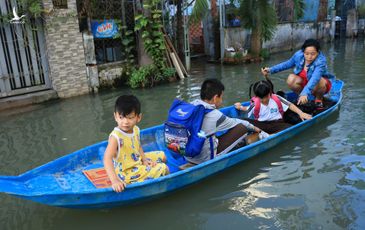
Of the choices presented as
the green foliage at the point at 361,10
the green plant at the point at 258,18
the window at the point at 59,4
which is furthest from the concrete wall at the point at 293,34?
the window at the point at 59,4

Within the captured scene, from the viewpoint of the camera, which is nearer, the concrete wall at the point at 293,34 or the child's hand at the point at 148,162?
the child's hand at the point at 148,162

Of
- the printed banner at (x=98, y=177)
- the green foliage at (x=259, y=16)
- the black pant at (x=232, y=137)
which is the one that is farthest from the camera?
the green foliage at (x=259, y=16)

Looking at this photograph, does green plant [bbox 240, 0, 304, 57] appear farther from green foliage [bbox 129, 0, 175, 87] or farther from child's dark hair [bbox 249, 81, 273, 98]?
child's dark hair [bbox 249, 81, 273, 98]

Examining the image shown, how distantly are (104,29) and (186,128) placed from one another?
6717mm

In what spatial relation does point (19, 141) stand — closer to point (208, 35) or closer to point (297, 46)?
point (208, 35)

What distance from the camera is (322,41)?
2048cm

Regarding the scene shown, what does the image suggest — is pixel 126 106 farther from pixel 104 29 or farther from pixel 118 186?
pixel 104 29

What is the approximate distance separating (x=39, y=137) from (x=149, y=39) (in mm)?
4893

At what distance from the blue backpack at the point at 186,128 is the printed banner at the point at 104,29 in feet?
20.8

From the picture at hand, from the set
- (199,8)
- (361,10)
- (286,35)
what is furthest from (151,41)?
(361,10)

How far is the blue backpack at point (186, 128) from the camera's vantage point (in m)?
3.89

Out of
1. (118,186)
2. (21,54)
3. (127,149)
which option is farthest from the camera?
(21,54)

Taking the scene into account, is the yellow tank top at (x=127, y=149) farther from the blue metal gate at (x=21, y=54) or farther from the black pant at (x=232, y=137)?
the blue metal gate at (x=21, y=54)

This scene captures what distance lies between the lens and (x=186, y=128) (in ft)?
12.9
